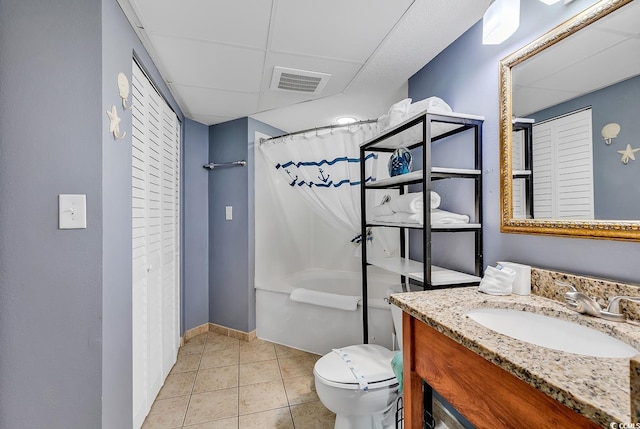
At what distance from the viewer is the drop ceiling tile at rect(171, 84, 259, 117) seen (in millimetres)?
2068

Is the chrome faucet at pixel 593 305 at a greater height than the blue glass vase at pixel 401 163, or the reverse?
the blue glass vase at pixel 401 163

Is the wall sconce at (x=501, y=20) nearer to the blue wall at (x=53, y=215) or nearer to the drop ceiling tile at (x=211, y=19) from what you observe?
the drop ceiling tile at (x=211, y=19)

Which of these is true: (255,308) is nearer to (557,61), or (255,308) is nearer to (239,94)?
(239,94)

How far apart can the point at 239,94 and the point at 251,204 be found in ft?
3.18

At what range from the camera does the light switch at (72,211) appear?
1033 mm

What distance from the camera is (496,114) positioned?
4.15 feet

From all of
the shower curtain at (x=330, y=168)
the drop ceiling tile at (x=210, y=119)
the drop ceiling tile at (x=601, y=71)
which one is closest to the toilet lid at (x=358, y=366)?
the shower curtain at (x=330, y=168)

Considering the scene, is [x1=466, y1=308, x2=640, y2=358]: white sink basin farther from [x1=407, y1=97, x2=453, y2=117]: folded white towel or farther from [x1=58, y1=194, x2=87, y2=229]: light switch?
[x1=58, y1=194, x2=87, y2=229]: light switch

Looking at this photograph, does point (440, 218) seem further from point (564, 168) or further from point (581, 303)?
point (581, 303)

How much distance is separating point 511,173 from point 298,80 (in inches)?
54.9

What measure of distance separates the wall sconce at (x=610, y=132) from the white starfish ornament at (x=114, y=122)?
1.75 m

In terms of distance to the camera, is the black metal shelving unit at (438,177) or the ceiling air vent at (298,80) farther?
the ceiling air vent at (298,80)

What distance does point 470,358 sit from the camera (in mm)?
729

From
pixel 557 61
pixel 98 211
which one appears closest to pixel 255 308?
pixel 98 211
